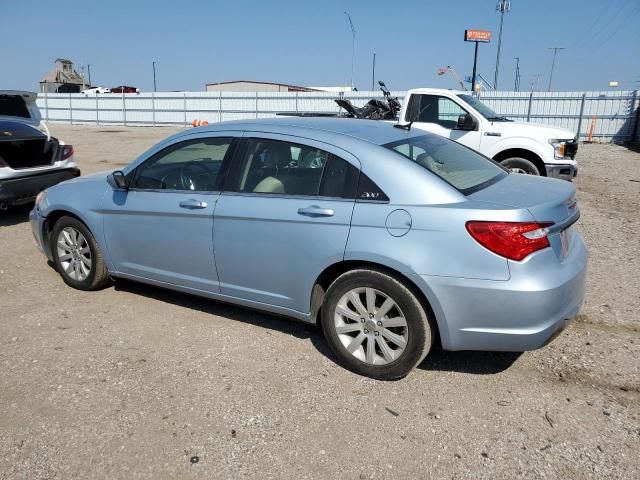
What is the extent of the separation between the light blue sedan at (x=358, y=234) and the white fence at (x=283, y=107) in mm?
20682

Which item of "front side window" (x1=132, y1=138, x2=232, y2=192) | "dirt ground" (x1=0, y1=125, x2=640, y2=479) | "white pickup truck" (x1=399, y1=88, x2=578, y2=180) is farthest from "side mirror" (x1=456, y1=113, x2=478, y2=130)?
"front side window" (x1=132, y1=138, x2=232, y2=192)

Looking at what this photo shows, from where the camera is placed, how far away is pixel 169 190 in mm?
4074

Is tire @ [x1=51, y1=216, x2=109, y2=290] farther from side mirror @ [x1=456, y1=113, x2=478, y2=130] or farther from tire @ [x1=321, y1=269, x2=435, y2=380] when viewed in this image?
side mirror @ [x1=456, y1=113, x2=478, y2=130]

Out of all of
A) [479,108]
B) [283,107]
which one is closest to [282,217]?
[479,108]

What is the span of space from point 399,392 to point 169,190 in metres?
2.28

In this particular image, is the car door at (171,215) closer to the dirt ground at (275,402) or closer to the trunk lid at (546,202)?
the dirt ground at (275,402)

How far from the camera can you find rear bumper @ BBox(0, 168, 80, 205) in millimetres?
6727

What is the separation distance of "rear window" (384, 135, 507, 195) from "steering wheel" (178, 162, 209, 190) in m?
1.47

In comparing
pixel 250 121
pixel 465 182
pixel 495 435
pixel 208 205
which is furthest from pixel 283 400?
pixel 250 121

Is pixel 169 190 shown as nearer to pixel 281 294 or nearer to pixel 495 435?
pixel 281 294

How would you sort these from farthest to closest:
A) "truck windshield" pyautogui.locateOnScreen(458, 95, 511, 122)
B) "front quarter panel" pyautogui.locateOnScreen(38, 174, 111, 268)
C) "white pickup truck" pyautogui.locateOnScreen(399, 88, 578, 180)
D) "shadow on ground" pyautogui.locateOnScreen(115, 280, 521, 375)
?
"truck windshield" pyautogui.locateOnScreen(458, 95, 511, 122)
"white pickup truck" pyautogui.locateOnScreen(399, 88, 578, 180)
"front quarter panel" pyautogui.locateOnScreen(38, 174, 111, 268)
"shadow on ground" pyautogui.locateOnScreen(115, 280, 521, 375)

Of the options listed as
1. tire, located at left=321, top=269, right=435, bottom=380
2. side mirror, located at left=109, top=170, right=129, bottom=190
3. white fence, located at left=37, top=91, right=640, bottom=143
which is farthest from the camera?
white fence, located at left=37, top=91, right=640, bottom=143

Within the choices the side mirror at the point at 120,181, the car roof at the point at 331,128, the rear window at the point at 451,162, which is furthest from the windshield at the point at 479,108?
the side mirror at the point at 120,181

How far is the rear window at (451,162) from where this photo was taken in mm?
3336
